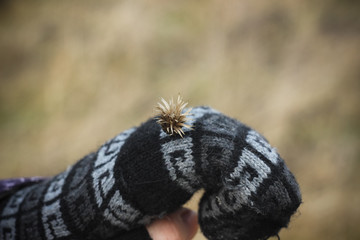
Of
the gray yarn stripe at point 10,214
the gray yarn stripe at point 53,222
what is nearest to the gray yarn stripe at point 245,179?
the gray yarn stripe at point 53,222

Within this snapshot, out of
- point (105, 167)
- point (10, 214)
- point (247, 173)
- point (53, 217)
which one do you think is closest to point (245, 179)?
point (247, 173)

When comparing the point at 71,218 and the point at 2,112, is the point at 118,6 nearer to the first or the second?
the point at 2,112

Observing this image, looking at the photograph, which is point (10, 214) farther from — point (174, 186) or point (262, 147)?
point (262, 147)

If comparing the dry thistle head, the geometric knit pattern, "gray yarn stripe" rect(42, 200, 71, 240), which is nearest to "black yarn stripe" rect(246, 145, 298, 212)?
the geometric knit pattern

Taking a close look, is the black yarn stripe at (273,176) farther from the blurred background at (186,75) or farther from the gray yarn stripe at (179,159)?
the blurred background at (186,75)

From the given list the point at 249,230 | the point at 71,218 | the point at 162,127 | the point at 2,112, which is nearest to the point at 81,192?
the point at 71,218

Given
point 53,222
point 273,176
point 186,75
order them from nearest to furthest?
1. point 273,176
2. point 53,222
3. point 186,75

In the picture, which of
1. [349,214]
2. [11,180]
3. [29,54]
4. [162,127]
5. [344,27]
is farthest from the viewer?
[29,54]
